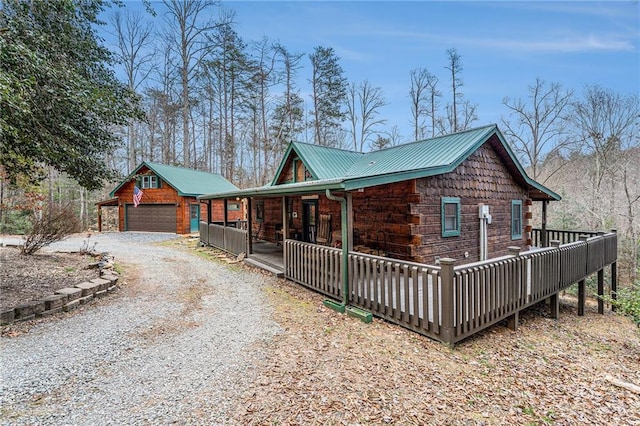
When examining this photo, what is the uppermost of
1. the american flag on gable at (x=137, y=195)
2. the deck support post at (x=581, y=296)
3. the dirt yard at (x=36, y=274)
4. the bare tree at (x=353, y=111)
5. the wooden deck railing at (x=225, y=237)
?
the bare tree at (x=353, y=111)

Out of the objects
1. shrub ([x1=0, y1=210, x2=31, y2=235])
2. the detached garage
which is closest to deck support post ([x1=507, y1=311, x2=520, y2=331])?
the detached garage

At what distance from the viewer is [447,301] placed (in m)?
4.30

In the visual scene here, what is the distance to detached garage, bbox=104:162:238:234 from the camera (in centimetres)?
1934

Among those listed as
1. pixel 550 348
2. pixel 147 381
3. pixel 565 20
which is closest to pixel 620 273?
pixel 565 20

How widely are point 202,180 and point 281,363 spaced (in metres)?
20.5

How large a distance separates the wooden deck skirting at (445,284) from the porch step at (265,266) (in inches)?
17.0

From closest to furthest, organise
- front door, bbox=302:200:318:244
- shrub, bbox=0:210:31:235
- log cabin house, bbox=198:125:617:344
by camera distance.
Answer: log cabin house, bbox=198:125:617:344 < front door, bbox=302:200:318:244 < shrub, bbox=0:210:31:235

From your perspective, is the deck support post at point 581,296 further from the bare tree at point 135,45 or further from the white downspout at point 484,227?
the bare tree at point 135,45

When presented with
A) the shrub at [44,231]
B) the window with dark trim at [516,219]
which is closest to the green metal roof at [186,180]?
the shrub at [44,231]

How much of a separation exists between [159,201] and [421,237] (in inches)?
699

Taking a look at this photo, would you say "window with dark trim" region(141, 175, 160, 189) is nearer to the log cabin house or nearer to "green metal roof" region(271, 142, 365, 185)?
the log cabin house

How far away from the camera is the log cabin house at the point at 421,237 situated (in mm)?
4781

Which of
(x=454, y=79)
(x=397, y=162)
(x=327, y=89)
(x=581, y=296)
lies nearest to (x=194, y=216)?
(x=327, y=89)

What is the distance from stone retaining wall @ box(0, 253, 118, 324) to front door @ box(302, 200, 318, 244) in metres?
6.10
